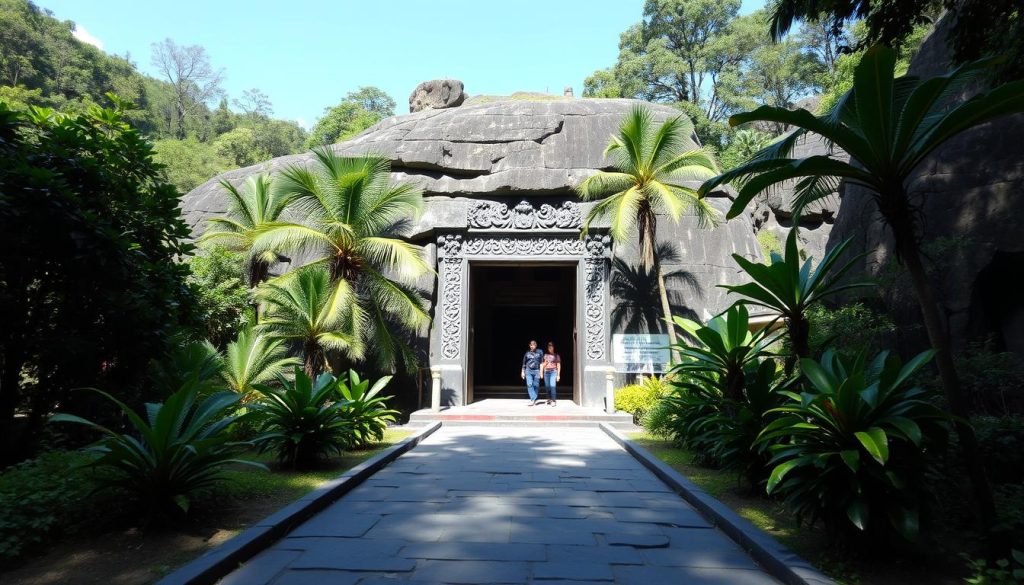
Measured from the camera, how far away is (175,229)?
667 centimetres

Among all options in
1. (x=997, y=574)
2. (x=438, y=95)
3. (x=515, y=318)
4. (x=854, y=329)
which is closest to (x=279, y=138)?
(x=438, y=95)

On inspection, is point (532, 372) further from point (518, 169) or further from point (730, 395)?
point (730, 395)

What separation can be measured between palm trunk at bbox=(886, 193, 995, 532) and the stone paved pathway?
1.54 metres

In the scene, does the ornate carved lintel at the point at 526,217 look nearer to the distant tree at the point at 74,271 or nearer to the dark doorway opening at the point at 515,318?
the dark doorway opening at the point at 515,318

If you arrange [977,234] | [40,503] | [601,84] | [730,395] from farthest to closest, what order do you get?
[601,84] → [977,234] → [730,395] → [40,503]

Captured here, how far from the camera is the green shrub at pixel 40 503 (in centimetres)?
374

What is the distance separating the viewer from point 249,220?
51.9 feet

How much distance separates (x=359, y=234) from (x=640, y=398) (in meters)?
7.67

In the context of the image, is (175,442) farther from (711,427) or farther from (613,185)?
(613,185)

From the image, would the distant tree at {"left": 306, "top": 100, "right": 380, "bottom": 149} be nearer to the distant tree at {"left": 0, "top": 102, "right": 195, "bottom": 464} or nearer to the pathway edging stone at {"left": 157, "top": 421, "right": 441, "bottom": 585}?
the distant tree at {"left": 0, "top": 102, "right": 195, "bottom": 464}

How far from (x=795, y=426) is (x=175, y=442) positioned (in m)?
4.53

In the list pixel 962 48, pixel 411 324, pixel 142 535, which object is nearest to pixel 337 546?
pixel 142 535

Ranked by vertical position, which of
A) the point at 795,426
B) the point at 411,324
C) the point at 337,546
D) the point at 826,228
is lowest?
the point at 337,546

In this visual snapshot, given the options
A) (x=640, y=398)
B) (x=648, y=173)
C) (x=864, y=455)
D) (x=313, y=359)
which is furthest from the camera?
(x=648, y=173)
